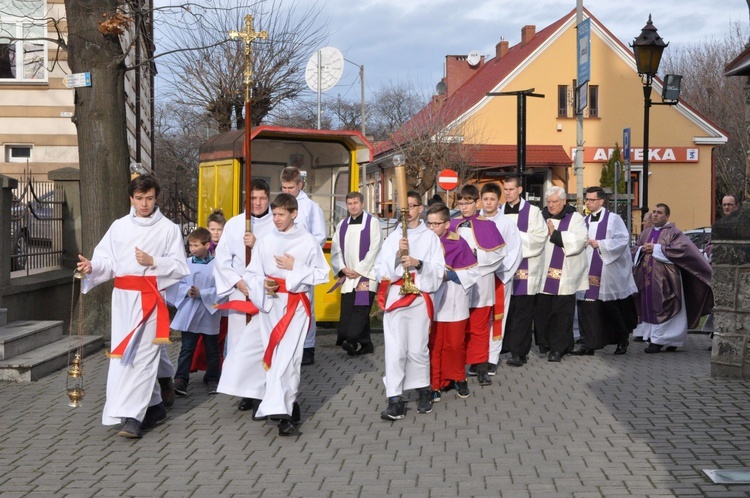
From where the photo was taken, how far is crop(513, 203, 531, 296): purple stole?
11375mm

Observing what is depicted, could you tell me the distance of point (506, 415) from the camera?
8398 millimetres

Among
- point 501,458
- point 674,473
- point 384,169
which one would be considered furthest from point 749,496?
point 384,169

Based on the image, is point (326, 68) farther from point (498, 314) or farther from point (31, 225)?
point (498, 314)

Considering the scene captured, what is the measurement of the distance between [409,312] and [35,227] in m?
6.87

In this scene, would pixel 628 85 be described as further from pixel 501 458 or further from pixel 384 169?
pixel 501 458

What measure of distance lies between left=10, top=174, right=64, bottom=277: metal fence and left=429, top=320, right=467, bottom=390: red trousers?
231 inches

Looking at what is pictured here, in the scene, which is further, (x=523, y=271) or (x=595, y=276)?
(x=595, y=276)

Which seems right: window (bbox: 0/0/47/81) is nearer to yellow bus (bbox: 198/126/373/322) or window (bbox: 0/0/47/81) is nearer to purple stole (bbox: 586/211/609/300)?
yellow bus (bbox: 198/126/373/322)

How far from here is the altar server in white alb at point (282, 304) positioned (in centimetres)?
768

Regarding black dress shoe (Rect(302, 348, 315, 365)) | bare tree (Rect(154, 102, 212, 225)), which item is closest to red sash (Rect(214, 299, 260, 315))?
black dress shoe (Rect(302, 348, 315, 365))

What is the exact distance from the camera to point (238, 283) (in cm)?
828

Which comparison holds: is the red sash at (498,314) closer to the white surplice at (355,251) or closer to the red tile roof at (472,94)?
the white surplice at (355,251)

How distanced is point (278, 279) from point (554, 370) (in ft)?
13.5

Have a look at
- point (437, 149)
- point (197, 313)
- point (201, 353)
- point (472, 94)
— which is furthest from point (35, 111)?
point (472, 94)
